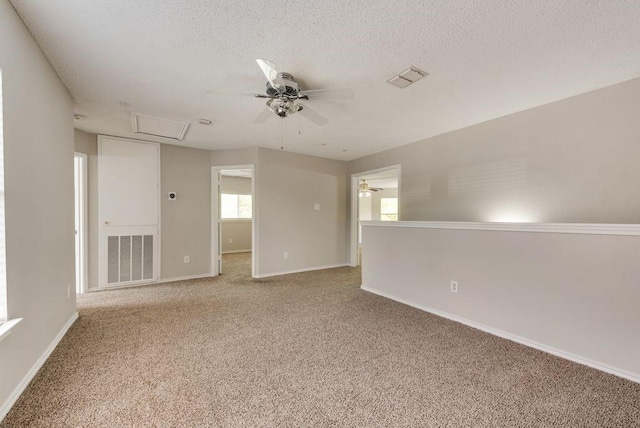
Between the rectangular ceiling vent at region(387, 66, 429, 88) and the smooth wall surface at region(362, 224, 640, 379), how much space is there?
63.1 inches

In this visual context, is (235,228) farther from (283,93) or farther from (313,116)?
(283,93)

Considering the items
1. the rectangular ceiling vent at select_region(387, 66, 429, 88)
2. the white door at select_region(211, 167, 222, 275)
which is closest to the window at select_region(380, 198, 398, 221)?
the white door at select_region(211, 167, 222, 275)

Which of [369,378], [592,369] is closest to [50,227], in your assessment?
[369,378]

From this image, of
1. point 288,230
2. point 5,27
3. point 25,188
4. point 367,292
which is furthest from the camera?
point 288,230

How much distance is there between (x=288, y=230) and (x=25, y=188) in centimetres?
360

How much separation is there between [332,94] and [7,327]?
281 centimetres

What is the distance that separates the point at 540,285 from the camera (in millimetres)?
2287

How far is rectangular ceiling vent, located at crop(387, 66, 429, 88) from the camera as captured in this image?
2.20 m

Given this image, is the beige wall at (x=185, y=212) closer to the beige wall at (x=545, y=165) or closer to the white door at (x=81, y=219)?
the white door at (x=81, y=219)

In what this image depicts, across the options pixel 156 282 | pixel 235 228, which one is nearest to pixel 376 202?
pixel 235 228

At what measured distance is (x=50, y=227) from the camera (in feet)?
7.07

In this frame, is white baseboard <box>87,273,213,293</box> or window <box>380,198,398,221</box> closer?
white baseboard <box>87,273,213,293</box>

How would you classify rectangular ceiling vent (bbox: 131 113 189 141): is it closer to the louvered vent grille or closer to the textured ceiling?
the textured ceiling

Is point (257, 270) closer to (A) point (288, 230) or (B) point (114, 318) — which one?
(A) point (288, 230)
